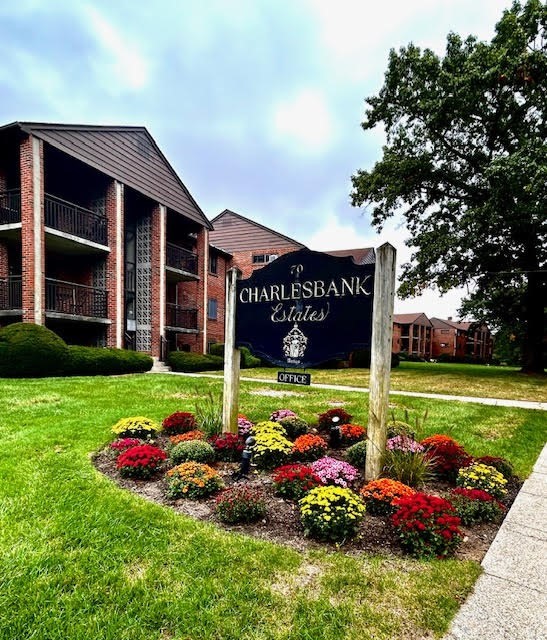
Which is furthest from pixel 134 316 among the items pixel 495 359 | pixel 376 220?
pixel 495 359

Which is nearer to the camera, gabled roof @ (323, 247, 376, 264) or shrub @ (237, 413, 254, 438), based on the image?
shrub @ (237, 413, 254, 438)

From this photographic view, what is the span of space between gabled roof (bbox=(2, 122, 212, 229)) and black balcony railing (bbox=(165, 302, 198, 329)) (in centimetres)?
513

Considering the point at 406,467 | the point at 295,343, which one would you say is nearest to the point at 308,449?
the point at 406,467

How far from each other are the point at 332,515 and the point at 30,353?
36.9 ft

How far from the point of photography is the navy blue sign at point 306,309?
3979 mm

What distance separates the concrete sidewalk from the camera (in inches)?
70.7

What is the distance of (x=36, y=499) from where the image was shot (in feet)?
10.1

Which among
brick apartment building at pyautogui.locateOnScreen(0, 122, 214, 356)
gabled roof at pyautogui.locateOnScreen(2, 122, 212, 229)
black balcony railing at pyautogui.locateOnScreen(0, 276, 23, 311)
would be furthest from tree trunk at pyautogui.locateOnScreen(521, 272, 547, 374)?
black balcony railing at pyautogui.locateOnScreen(0, 276, 23, 311)

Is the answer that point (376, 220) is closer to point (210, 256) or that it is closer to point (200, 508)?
point (210, 256)

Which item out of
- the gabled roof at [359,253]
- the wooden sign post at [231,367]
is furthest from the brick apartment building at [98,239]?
the gabled roof at [359,253]

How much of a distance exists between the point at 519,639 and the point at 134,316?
61.7 feet

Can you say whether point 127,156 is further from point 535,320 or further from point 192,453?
→ point 535,320

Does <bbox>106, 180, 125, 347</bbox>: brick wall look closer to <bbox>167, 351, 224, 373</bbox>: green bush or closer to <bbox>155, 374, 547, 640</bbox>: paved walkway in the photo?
<bbox>167, 351, 224, 373</bbox>: green bush

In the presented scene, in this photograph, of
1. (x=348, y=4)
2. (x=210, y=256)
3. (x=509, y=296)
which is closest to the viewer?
(x=348, y=4)
